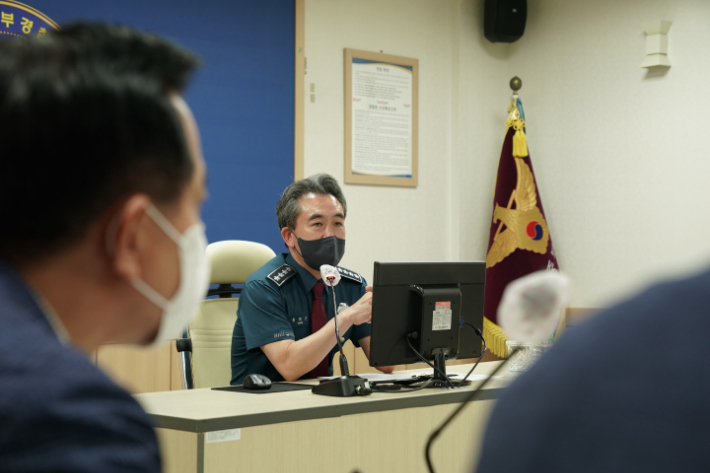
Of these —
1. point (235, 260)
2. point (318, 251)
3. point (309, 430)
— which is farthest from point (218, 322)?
point (309, 430)

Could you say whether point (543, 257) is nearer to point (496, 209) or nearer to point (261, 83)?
point (496, 209)

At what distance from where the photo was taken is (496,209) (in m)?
4.46

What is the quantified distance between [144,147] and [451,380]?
75.9 inches

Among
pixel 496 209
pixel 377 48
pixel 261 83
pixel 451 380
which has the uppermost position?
pixel 377 48

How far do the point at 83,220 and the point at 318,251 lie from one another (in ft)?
6.81

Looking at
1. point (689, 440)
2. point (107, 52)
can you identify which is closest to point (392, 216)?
point (107, 52)

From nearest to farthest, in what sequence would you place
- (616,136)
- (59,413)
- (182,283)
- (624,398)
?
(624,398) → (59,413) → (182,283) → (616,136)

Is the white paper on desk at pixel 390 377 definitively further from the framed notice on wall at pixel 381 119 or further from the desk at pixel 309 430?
the framed notice on wall at pixel 381 119

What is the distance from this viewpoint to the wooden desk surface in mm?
1733

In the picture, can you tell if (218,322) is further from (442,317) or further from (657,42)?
(657,42)

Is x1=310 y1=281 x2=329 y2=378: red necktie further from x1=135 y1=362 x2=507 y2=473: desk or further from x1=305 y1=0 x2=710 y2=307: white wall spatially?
x1=305 y1=0 x2=710 y2=307: white wall

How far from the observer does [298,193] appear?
2830 millimetres

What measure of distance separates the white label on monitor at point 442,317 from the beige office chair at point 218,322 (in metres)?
0.83

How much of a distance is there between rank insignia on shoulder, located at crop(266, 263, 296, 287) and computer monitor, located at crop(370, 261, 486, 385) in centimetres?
54
